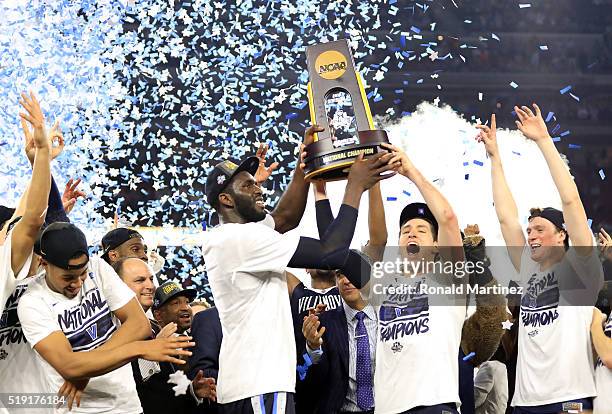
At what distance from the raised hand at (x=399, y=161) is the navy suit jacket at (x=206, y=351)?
47.5 inches

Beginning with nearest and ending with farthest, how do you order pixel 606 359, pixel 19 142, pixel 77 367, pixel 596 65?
1. pixel 77 367
2. pixel 606 359
3. pixel 19 142
4. pixel 596 65

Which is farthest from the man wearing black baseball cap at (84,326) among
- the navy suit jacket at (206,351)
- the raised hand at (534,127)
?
the raised hand at (534,127)

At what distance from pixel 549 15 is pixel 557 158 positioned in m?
9.24

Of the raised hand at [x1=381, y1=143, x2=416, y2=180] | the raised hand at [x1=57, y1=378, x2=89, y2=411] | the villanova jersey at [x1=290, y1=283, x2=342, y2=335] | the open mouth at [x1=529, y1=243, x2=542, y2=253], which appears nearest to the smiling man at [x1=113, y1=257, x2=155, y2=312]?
the villanova jersey at [x1=290, y1=283, x2=342, y2=335]

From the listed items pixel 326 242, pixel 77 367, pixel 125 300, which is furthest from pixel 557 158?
pixel 77 367

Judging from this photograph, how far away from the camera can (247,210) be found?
12.2 feet

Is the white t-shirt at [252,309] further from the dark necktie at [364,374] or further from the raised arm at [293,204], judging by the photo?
the dark necktie at [364,374]

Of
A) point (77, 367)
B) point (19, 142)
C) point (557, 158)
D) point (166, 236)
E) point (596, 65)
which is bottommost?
point (77, 367)

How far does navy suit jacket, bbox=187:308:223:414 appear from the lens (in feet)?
13.2

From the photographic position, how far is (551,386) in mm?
3922

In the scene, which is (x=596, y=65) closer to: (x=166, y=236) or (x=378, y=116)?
(x=378, y=116)

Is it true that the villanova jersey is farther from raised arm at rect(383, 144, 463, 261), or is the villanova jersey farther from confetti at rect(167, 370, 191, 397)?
raised arm at rect(383, 144, 463, 261)

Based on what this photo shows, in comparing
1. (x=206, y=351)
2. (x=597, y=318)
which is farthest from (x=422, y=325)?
(x=206, y=351)

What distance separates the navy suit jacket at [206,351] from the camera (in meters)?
4.02
